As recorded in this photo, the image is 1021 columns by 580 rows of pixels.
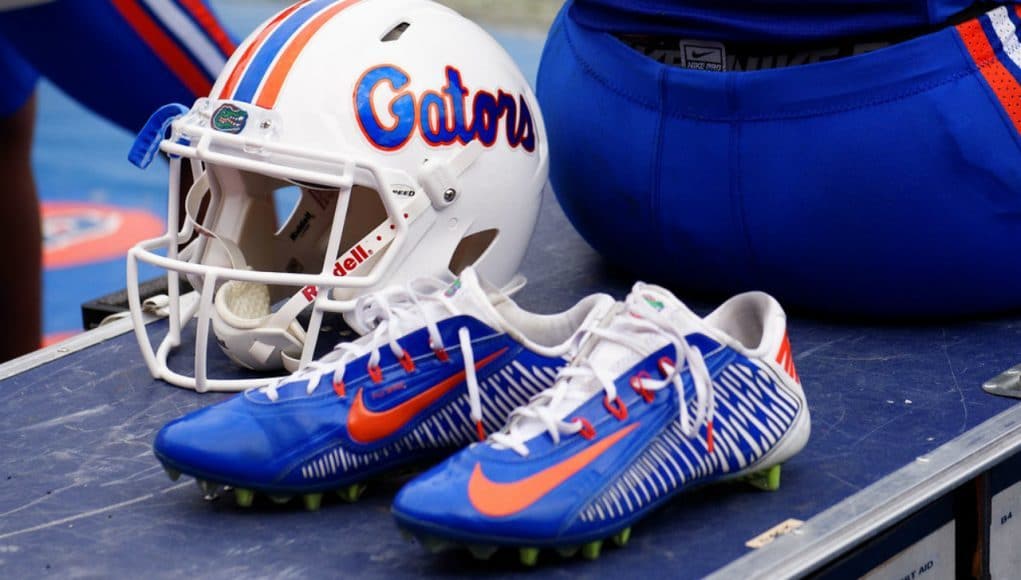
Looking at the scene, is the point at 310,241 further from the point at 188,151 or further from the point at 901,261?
the point at 901,261

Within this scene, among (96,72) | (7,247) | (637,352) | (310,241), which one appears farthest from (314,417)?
(7,247)

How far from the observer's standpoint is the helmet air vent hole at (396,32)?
140 centimetres

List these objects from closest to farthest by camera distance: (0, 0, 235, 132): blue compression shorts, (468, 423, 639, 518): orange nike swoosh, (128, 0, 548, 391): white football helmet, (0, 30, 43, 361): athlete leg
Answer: (468, 423, 639, 518): orange nike swoosh → (128, 0, 548, 391): white football helmet → (0, 0, 235, 132): blue compression shorts → (0, 30, 43, 361): athlete leg

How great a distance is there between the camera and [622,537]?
3.34ft

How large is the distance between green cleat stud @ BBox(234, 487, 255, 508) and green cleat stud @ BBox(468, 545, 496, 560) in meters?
0.22

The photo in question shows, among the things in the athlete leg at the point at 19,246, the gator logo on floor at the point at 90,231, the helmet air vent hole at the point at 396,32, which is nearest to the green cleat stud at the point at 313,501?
the helmet air vent hole at the point at 396,32

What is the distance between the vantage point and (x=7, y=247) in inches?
89.9

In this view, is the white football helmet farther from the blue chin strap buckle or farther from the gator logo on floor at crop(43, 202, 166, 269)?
the gator logo on floor at crop(43, 202, 166, 269)

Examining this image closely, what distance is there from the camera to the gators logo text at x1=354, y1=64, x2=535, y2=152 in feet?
4.39

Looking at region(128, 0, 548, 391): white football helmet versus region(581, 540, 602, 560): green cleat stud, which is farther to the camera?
region(128, 0, 548, 391): white football helmet

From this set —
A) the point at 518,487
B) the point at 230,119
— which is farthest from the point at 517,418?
the point at 230,119

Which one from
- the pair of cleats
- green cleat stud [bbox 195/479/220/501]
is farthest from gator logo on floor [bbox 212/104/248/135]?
green cleat stud [bbox 195/479/220/501]

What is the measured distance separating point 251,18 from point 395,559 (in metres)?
5.30

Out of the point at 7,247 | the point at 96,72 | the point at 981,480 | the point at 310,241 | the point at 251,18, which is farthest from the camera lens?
the point at 251,18
